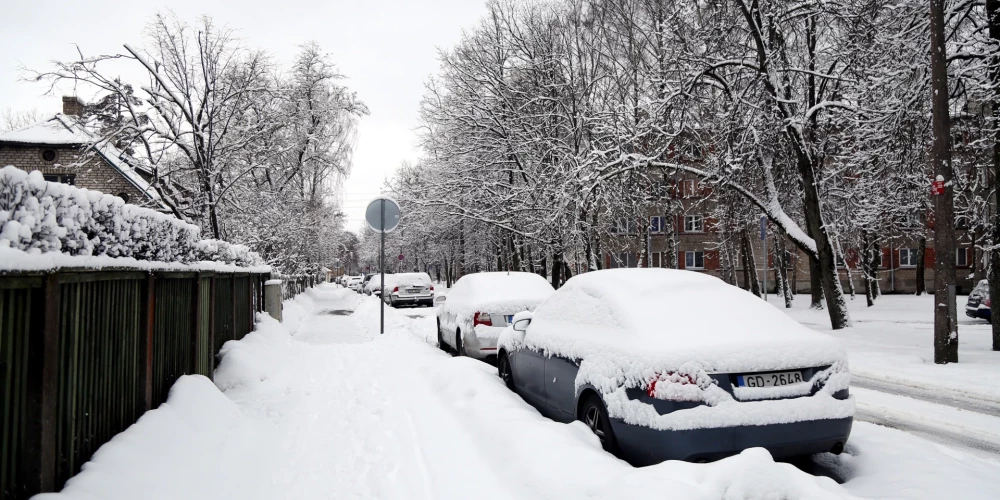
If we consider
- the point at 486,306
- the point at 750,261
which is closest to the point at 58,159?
the point at 486,306

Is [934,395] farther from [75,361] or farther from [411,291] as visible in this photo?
[411,291]

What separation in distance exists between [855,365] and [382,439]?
831 centimetres

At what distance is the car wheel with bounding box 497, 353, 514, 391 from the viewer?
24.3 ft

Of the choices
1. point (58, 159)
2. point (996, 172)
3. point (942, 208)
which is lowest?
point (942, 208)

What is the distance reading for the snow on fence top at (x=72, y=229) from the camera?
2951 millimetres

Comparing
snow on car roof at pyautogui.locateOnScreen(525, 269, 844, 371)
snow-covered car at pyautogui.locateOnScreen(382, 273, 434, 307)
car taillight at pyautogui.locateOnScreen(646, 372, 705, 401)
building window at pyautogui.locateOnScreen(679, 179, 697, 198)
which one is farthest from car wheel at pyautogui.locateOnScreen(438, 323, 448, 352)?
snow-covered car at pyautogui.locateOnScreen(382, 273, 434, 307)

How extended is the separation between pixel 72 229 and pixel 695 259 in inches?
2142

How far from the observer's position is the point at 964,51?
11367 millimetres

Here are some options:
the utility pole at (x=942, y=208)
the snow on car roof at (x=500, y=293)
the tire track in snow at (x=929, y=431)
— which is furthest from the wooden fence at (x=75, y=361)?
the utility pole at (x=942, y=208)

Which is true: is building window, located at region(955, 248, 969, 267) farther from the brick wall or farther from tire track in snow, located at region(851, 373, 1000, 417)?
the brick wall

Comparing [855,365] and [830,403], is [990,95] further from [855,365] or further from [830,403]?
[830,403]

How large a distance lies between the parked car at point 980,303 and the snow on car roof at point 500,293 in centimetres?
1578

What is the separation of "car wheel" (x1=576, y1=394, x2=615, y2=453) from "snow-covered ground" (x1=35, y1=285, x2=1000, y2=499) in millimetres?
114

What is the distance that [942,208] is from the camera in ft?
32.5
